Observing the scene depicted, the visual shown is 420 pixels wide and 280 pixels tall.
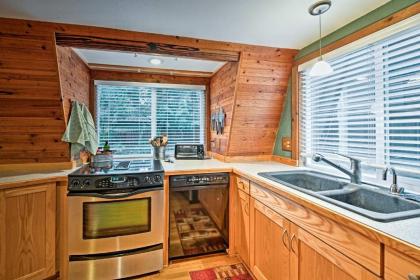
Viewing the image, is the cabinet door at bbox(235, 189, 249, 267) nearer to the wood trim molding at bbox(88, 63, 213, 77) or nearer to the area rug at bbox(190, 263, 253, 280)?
the area rug at bbox(190, 263, 253, 280)

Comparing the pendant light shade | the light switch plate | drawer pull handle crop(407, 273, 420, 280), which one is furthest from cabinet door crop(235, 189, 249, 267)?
drawer pull handle crop(407, 273, 420, 280)

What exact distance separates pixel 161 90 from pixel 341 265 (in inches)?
113

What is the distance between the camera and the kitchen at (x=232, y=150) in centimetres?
134

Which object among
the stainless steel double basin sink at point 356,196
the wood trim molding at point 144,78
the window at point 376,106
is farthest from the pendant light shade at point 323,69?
the wood trim molding at point 144,78

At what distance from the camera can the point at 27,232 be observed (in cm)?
172

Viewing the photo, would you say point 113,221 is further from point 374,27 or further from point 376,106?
point 374,27

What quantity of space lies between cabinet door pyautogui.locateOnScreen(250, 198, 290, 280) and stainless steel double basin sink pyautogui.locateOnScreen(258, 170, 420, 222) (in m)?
0.27

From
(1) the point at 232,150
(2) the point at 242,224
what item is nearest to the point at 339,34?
(1) the point at 232,150

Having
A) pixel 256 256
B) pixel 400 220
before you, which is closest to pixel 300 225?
pixel 400 220

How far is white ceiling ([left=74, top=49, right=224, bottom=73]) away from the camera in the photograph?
94.8 inches

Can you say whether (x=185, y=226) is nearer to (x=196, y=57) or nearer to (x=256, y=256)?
(x=256, y=256)

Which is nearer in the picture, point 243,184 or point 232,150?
point 243,184

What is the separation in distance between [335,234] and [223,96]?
2.00 meters

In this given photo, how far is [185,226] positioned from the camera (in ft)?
7.13
